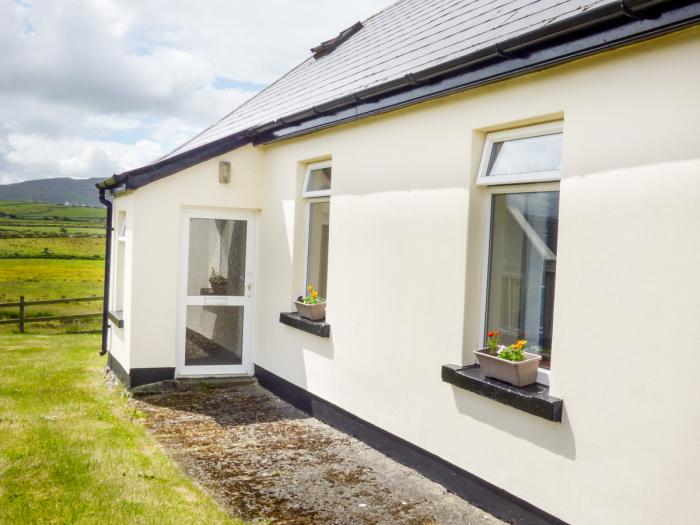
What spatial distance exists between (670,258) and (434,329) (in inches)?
89.1

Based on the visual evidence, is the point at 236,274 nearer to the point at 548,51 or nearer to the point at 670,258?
the point at 548,51

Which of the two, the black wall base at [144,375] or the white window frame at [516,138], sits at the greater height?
the white window frame at [516,138]

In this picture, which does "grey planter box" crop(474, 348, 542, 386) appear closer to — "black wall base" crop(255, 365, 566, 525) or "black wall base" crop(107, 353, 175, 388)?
"black wall base" crop(255, 365, 566, 525)

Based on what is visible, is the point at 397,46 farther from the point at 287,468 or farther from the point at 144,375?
the point at 144,375

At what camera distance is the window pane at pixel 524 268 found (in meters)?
4.58

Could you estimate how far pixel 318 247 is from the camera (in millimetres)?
7797

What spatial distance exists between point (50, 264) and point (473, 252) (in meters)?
31.3

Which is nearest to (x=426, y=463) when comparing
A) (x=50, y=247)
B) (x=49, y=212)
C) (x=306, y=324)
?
(x=306, y=324)

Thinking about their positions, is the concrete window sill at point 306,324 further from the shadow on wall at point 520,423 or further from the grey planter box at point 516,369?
the grey planter box at point 516,369

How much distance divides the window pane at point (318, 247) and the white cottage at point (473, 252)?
3 cm

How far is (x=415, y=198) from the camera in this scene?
571 cm

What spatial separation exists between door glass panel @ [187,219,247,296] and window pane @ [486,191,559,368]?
4.68 metres

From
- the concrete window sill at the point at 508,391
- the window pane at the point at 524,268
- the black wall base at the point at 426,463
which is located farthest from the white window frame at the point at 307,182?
the concrete window sill at the point at 508,391

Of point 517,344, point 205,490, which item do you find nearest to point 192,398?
point 205,490
